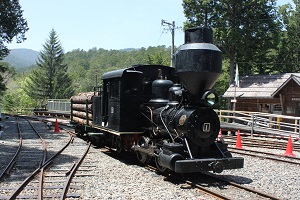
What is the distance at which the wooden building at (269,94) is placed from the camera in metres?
22.0

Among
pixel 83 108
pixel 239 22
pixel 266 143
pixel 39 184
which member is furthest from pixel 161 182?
pixel 239 22

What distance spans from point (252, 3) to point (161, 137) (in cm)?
2489

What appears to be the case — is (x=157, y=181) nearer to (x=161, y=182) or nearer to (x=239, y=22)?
(x=161, y=182)

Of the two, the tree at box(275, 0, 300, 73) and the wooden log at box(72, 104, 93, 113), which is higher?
the tree at box(275, 0, 300, 73)

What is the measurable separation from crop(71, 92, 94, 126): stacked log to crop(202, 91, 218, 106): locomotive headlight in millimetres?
7147

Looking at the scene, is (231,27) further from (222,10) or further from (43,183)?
(43,183)

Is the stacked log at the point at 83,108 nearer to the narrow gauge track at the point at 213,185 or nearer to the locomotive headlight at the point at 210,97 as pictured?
the narrow gauge track at the point at 213,185

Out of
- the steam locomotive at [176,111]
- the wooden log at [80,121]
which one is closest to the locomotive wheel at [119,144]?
the steam locomotive at [176,111]

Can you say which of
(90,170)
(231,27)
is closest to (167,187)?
(90,170)

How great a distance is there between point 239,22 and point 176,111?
984 inches

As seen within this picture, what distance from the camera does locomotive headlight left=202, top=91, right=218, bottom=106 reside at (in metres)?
7.78

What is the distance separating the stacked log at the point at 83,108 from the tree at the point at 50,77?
4394 cm

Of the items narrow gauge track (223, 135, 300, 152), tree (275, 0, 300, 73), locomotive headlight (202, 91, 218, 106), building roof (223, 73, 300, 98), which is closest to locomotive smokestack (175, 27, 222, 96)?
locomotive headlight (202, 91, 218, 106)

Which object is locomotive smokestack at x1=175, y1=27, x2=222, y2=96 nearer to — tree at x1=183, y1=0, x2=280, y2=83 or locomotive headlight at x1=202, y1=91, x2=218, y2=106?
locomotive headlight at x1=202, y1=91, x2=218, y2=106
